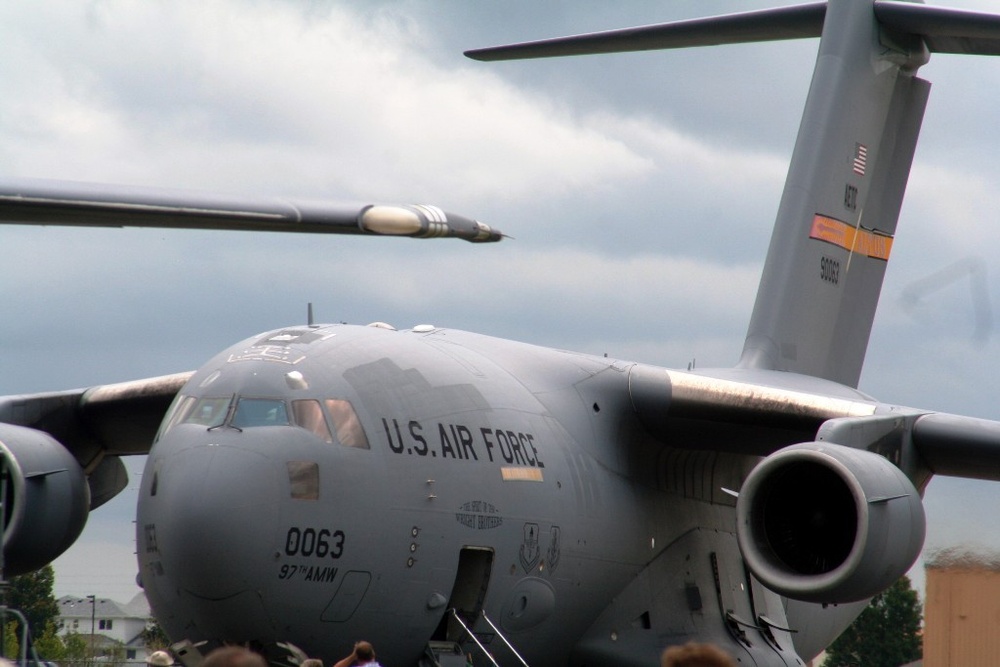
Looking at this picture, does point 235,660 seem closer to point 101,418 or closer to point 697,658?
point 697,658

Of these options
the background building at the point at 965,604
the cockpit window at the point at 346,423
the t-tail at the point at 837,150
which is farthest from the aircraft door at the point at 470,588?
the t-tail at the point at 837,150

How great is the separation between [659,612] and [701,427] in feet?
4.90

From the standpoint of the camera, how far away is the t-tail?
44.5 feet

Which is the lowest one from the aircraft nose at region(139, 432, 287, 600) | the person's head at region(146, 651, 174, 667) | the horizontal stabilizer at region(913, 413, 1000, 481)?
the person's head at region(146, 651, 174, 667)

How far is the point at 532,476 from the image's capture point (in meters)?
10.3

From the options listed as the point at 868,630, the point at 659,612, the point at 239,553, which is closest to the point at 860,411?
the point at 659,612

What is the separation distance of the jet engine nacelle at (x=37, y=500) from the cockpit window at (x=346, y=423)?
288cm

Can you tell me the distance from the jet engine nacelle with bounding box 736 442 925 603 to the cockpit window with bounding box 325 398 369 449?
259cm

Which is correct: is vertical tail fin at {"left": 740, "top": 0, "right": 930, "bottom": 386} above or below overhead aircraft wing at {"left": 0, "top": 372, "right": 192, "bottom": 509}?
above

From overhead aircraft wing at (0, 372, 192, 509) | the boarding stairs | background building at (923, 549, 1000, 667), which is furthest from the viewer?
overhead aircraft wing at (0, 372, 192, 509)

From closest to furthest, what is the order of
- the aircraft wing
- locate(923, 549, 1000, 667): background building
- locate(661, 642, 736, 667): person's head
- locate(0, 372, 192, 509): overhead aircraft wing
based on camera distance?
locate(661, 642, 736, 667): person's head, the aircraft wing, locate(923, 549, 1000, 667): background building, locate(0, 372, 192, 509): overhead aircraft wing

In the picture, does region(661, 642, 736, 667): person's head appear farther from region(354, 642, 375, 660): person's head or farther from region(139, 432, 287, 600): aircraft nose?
region(139, 432, 287, 600): aircraft nose

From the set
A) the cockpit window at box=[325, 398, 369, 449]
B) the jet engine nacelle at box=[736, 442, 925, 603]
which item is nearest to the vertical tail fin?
the jet engine nacelle at box=[736, 442, 925, 603]

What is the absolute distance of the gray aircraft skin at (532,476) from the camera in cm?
888
